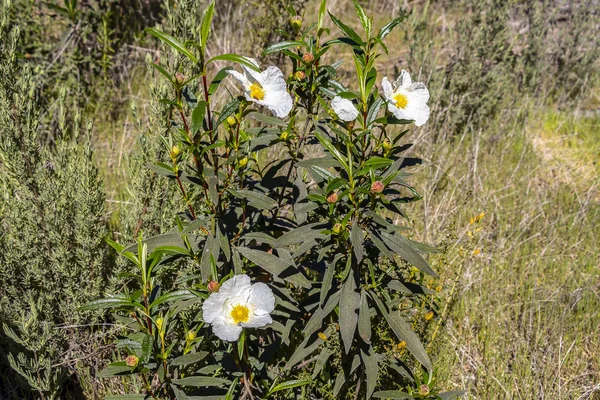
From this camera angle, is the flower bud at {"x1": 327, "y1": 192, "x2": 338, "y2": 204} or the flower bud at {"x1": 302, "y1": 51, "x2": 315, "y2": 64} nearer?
the flower bud at {"x1": 327, "y1": 192, "x2": 338, "y2": 204}

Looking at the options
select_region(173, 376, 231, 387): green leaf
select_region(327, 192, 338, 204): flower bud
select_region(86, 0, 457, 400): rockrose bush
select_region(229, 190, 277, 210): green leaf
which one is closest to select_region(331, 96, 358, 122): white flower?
select_region(86, 0, 457, 400): rockrose bush

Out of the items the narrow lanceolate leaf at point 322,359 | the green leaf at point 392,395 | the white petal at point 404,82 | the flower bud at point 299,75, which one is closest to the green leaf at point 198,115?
the flower bud at point 299,75

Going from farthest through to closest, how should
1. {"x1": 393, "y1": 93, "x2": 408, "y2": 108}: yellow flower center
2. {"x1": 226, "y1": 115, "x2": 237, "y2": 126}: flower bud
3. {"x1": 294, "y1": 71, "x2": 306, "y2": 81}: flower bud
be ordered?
{"x1": 393, "y1": 93, "x2": 408, "y2": 108}: yellow flower center
{"x1": 294, "y1": 71, "x2": 306, "y2": 81}: flower bud
{"x1": 226, "y1": 115, "x2": 237, "y2": 126}: flower bud

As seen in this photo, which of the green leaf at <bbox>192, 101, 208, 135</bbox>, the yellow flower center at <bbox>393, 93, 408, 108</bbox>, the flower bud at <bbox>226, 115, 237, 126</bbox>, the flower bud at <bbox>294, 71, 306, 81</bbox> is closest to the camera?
the green leaf at <bbox>192, 101, 208, 135</bbox>

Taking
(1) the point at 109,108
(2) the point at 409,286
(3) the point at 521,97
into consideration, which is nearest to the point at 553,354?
(2) the point at 409,286

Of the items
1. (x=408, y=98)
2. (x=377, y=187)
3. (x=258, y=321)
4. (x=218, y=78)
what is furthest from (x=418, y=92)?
(x=258, y=321)

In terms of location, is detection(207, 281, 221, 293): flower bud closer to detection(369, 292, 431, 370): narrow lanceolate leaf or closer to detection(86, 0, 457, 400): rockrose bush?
detection(86, 0, 457, 400): rockrose bush

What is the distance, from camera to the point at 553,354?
8.59ft

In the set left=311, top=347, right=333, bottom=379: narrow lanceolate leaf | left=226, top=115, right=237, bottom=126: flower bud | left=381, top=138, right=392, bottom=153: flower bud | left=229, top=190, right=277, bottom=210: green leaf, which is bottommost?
left=311, top=347, right=333, bottom=379: narrow lanceolate leaf

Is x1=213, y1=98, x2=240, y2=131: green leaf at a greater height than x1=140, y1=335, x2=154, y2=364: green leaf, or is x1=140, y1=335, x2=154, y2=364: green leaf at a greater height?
x1=213, y1=98, x2=240, y2=131: green leaf

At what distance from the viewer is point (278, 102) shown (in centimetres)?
165

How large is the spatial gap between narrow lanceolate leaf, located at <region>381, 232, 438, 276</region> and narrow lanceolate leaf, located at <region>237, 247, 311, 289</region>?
0.91 feet

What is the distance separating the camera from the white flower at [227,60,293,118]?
1.63 meters

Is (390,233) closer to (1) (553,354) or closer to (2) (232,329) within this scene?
(2) (232,329)
